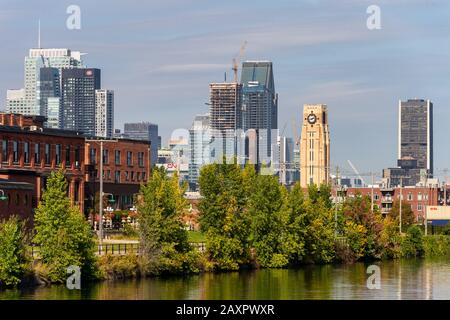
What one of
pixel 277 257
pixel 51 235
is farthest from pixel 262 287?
pixel 277 257

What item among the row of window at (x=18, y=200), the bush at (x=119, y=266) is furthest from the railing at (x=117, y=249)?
the row of window at (x=18, y=200)

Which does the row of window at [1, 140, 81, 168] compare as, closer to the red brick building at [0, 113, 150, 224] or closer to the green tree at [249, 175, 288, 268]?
the red brick building at [0, 113, 150, 224]

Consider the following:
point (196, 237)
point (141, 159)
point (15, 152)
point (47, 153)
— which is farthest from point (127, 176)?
point (15, 152)

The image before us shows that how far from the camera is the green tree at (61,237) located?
8262cm

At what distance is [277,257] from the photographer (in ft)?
362

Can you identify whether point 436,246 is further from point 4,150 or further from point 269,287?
point 269,287

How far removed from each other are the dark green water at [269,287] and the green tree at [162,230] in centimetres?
173

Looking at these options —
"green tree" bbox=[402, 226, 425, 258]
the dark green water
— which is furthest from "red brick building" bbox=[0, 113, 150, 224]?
"green tree" bbox=[402, 226, 425, 258]

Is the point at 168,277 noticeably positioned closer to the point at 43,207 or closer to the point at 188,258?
the point at 188,258

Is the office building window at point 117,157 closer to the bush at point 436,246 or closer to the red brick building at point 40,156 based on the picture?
the red brick building at point 40,156

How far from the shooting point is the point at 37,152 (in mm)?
126250

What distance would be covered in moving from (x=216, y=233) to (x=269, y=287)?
57.7 ft
